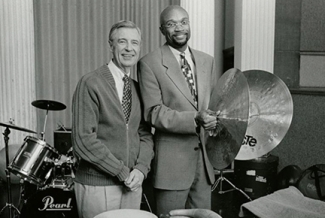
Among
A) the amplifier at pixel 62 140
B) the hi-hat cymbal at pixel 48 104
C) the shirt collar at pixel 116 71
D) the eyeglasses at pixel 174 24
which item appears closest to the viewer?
the shirt collar at pixel 116 71

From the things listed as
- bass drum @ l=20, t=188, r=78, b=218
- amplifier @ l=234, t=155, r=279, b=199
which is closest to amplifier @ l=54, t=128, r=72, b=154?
bass drum @ l=20, t=188, r=78, b=218

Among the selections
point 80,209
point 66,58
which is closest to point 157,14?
point 66,58

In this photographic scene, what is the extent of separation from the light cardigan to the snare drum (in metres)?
1.40

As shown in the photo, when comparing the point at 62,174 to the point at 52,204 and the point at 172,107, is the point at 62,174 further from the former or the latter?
the point at 172,107

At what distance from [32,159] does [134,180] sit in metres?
1.59

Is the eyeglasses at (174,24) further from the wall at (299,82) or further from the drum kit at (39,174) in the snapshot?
the wall at (299,82)

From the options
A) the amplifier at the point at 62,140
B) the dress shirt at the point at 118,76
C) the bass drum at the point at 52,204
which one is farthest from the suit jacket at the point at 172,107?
the amplifier at the point at 62,140

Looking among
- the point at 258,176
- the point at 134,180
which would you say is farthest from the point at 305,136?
the point at 134,180

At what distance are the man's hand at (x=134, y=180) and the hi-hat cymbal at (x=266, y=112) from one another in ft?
1.50

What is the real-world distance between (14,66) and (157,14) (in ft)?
6.26

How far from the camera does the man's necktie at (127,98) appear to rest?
1777mm

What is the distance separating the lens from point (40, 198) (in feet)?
9.85

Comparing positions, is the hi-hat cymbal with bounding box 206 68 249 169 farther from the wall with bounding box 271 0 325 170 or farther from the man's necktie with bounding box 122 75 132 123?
the wall with bounding box 271 0 325 170

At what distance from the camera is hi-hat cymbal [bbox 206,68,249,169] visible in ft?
4.54
